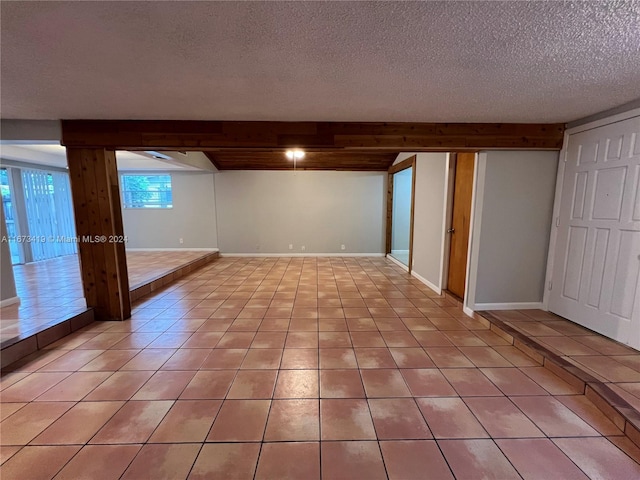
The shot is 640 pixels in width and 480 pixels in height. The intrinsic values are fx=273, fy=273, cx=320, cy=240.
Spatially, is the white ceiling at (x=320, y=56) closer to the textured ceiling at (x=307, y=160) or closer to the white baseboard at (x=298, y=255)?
the textured ceiling at (x=307, y=160)

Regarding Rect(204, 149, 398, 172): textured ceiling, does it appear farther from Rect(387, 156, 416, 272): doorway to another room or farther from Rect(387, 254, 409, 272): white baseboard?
Rect(387, 254, 409, 272): white baseboard

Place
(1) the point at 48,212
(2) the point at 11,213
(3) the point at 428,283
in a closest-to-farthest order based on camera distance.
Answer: (3) the point at 428,283, (2) the point at 11,213, (1) the point at 48,212

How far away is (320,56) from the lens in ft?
5.03

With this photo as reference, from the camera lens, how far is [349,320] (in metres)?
3.11

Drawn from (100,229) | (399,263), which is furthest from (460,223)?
(100,229)

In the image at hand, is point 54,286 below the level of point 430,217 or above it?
below

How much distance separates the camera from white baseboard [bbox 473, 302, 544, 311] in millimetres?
3184

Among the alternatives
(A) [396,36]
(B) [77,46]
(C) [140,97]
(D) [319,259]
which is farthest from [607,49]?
(D) [319,259]

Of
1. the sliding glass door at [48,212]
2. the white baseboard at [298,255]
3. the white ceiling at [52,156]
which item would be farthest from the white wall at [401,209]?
the sliding glass door at [48,212]

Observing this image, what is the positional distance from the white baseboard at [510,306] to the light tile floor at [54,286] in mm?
4490

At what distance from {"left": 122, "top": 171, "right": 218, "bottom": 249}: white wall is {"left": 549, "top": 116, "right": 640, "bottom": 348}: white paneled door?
668 cm

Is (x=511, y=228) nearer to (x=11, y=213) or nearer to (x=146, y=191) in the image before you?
(x=146, y=191)

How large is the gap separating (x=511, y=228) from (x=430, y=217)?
4.73ft

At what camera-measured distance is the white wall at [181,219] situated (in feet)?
22.4
